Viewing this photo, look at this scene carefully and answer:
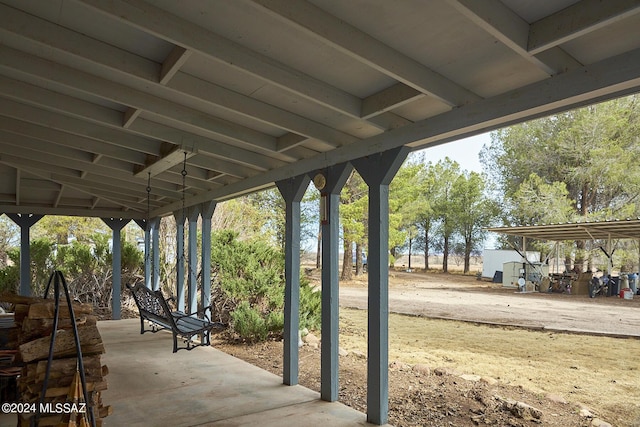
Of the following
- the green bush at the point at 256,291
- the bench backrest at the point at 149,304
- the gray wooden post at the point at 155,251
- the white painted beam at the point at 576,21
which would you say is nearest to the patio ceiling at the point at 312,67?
the white painted beam at the point at 576,21

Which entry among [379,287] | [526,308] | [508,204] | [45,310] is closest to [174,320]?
[379,287]

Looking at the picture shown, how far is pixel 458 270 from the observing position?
28188mm

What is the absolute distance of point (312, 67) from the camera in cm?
281

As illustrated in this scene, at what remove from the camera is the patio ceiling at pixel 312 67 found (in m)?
2.12

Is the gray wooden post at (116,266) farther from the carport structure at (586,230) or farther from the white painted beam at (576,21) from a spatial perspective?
the carport structure at (586,230)

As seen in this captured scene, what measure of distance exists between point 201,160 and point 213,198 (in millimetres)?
1493

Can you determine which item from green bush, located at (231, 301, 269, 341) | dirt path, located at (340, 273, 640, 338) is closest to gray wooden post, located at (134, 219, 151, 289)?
green bush, located at (231, 301, 269, 341)

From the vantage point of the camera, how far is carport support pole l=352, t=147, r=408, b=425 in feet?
11.3

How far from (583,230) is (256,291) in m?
10.5

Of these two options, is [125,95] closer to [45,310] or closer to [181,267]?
[45,310]

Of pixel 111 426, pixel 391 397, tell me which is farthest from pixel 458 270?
pixel 111 426

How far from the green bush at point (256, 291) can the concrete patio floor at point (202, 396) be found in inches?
48.9

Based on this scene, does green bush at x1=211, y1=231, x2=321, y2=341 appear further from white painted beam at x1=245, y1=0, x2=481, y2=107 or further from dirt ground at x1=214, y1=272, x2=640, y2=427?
white painted beam at x1=245, y1=0, x2=481, y2=107

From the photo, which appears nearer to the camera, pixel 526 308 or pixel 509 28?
pixel 509 28
